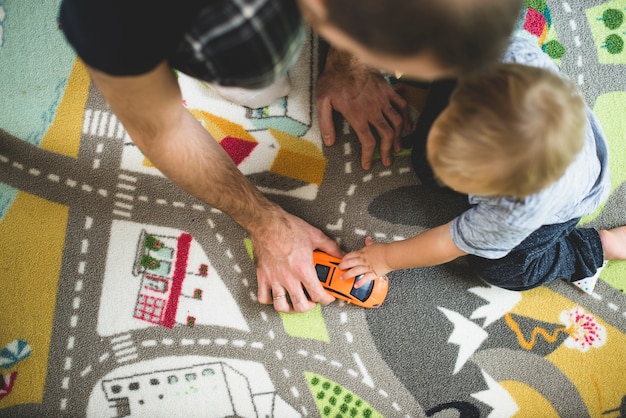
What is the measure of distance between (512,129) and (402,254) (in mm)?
344

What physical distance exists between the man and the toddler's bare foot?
0.63m

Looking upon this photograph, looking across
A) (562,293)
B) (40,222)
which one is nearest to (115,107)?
(40,222)

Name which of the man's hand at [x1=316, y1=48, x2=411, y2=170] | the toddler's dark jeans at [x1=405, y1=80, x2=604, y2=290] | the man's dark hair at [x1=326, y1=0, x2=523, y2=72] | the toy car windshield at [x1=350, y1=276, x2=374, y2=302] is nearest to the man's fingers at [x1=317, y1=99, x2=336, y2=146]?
the man's hand at [x1=316, y1=48, x2=411, y2=170]

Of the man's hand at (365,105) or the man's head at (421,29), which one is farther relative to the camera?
the man's hand at (365,105)

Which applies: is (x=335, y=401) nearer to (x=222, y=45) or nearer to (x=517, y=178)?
(x=517, y=178)

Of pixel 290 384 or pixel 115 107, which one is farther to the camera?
pixel 290 384

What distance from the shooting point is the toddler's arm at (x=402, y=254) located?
2.69 feet

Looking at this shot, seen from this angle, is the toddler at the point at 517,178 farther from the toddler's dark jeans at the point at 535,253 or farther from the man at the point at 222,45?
the man at the point at 222,45

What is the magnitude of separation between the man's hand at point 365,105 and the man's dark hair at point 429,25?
0.50m

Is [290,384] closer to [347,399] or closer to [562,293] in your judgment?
[347,399]

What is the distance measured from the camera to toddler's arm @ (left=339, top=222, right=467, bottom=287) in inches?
32.3

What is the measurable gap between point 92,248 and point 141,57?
1.97 ft

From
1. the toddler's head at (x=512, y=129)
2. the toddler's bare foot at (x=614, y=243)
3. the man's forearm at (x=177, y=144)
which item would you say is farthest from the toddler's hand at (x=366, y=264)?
the toddler's bare foot at (x=614, y=243)

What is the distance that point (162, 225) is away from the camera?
1017 mm
